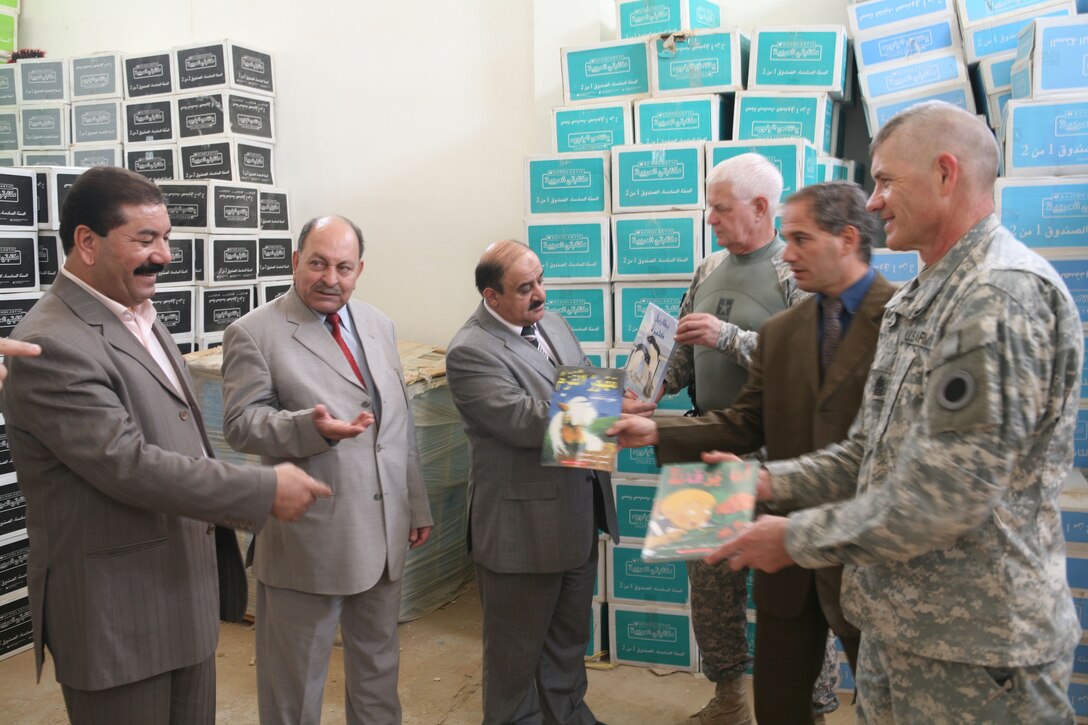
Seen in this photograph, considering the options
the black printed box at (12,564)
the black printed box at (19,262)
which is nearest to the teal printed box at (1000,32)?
the black printed box at (19,262)

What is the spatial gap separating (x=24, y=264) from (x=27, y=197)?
0.29m

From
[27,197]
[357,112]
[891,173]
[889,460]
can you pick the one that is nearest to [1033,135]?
[891,173]

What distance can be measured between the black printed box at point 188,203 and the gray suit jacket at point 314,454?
7.21ft

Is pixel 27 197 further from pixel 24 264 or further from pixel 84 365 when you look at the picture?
pixel 84 365

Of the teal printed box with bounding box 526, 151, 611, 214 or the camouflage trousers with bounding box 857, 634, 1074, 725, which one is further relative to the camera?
the teal printed box with bounding box 526, 151, 611, 214

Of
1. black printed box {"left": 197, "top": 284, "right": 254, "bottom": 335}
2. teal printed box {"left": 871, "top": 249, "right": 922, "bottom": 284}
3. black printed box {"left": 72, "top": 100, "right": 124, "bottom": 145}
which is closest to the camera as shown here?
teal printed box {"left": 871, "top": 249, "right": 922, "bottom": 284}

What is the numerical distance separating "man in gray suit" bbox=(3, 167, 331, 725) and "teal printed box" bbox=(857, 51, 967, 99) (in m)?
2.84

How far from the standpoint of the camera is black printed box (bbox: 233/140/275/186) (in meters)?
4.98

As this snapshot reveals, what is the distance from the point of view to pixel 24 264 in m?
3.87

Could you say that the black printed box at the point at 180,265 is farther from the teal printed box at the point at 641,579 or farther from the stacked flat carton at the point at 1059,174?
the stacked flat carton at the point at 1059,174

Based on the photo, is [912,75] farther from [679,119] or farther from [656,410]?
[656,410]

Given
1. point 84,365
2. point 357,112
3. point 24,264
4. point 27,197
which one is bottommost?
point 84,365

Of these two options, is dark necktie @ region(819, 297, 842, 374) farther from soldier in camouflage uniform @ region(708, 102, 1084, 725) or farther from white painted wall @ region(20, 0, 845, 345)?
white painted wall @ region(20, 0, 845, 345)

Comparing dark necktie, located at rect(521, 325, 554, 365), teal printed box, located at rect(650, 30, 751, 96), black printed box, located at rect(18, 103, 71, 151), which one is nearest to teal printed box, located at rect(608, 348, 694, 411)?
dark necktie, located at rect(521, 325, 554, 365)
